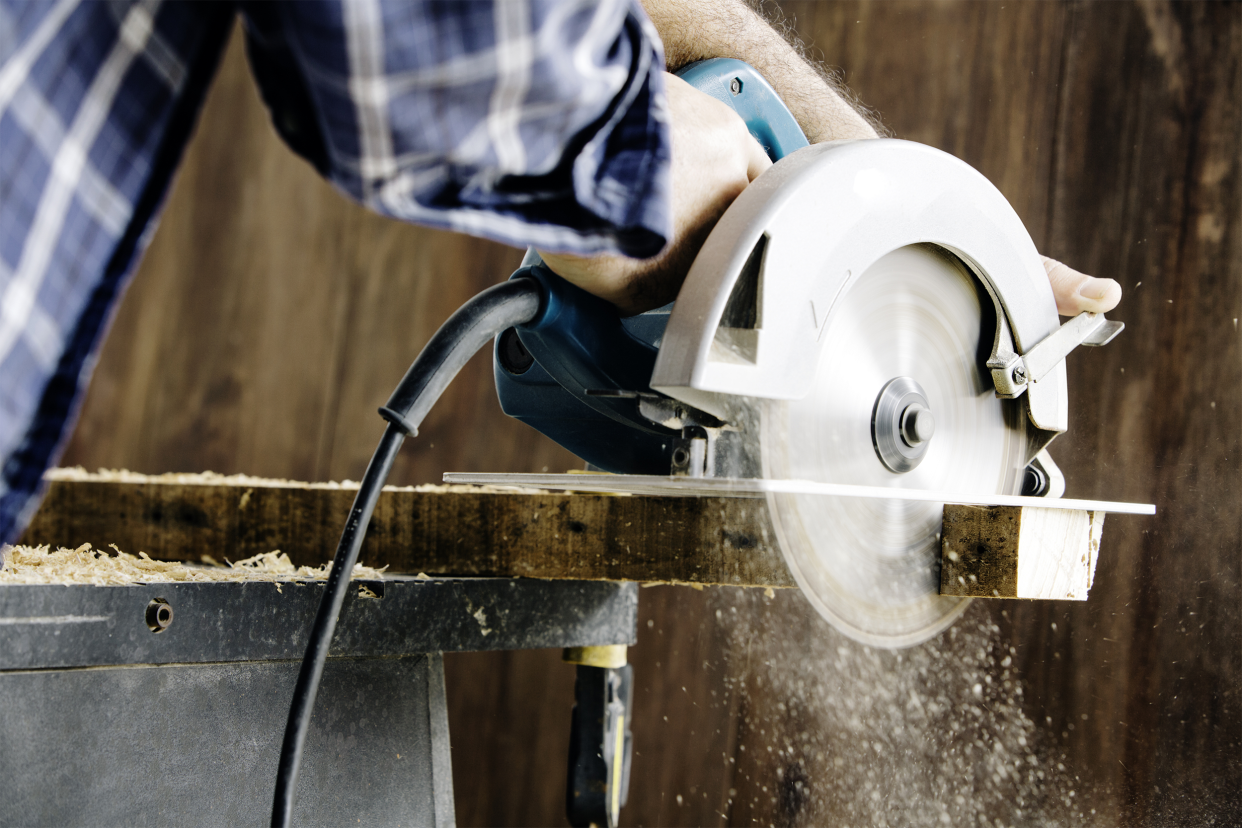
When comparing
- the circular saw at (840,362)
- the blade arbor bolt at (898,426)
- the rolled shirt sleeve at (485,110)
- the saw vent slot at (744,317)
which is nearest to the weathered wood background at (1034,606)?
the circular saw at (840,362)

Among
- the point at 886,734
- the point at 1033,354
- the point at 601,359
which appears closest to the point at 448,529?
the point at 601,359

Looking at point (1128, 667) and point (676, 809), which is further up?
point (1128, 667)

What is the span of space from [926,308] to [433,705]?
1.99 ft

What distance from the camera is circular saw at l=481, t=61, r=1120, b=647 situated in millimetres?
706

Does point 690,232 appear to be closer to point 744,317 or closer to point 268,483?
point 744,317

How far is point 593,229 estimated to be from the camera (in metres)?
0.55

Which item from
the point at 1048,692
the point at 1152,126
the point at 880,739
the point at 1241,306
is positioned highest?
the point at 1152,126

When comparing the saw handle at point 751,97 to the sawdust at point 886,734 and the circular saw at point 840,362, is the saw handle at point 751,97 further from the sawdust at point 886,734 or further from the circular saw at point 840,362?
the sawdust at point 886,734

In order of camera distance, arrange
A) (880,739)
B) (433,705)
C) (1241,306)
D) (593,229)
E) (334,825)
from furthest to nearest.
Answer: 1. (880,739)
2. (1241,306)
3. (433,705)
4. (334,825)
5. (593,229)

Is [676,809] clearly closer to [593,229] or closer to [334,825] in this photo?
[334,825]

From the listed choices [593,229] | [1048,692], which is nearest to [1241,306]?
[1048,692]

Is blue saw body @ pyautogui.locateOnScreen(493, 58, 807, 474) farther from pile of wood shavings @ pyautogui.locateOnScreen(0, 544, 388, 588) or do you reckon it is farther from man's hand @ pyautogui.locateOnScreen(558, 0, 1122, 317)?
pile of wood shavings @ pyautogui.locateOnScreen(0, 544, 388, 588)

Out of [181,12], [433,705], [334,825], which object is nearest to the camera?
[181,12]

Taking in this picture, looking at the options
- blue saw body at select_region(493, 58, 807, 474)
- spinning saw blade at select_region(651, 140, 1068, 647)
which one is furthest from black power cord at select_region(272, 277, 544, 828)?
spinning saw blade at select_region(651, 140, 1068, 647)
